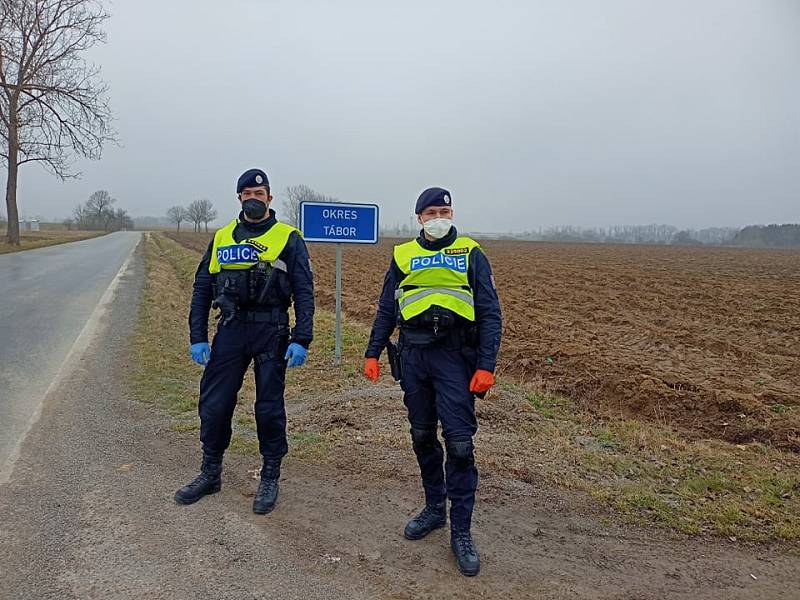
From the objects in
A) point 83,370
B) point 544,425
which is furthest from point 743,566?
point 83,370

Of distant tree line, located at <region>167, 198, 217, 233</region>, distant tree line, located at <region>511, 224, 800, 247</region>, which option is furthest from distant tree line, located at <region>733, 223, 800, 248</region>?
distant tree line, located at <region>167, 198, 217, 233</region>

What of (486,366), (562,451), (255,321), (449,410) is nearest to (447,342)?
(486,366)

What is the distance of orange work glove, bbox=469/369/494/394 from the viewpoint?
3227 millimetres

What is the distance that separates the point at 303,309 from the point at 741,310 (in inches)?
540

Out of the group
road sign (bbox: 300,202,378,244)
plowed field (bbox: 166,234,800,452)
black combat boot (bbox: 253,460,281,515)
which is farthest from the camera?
road sign (bbox: 300,202,378,244)

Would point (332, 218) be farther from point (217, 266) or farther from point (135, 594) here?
point (135, 594)

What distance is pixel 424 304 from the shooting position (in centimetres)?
335

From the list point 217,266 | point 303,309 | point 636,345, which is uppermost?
point 217,266

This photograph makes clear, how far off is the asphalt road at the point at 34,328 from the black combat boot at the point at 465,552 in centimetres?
311

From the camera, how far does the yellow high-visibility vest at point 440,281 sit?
333 cm

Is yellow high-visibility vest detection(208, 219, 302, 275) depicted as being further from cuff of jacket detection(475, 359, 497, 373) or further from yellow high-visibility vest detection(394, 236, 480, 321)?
cuff of jacket detection(475, 359, 497, 373)

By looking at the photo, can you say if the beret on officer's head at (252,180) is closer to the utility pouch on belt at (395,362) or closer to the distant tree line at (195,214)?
the utility pouch on belt at (395,362)

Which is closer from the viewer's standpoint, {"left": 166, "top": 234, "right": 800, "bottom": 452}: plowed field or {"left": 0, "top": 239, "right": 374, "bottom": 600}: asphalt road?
{"left": 0, "top": 239, "right": 374, "bottom": 600}: asphalt road

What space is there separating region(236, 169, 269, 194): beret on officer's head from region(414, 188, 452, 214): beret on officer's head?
42.9 inches
